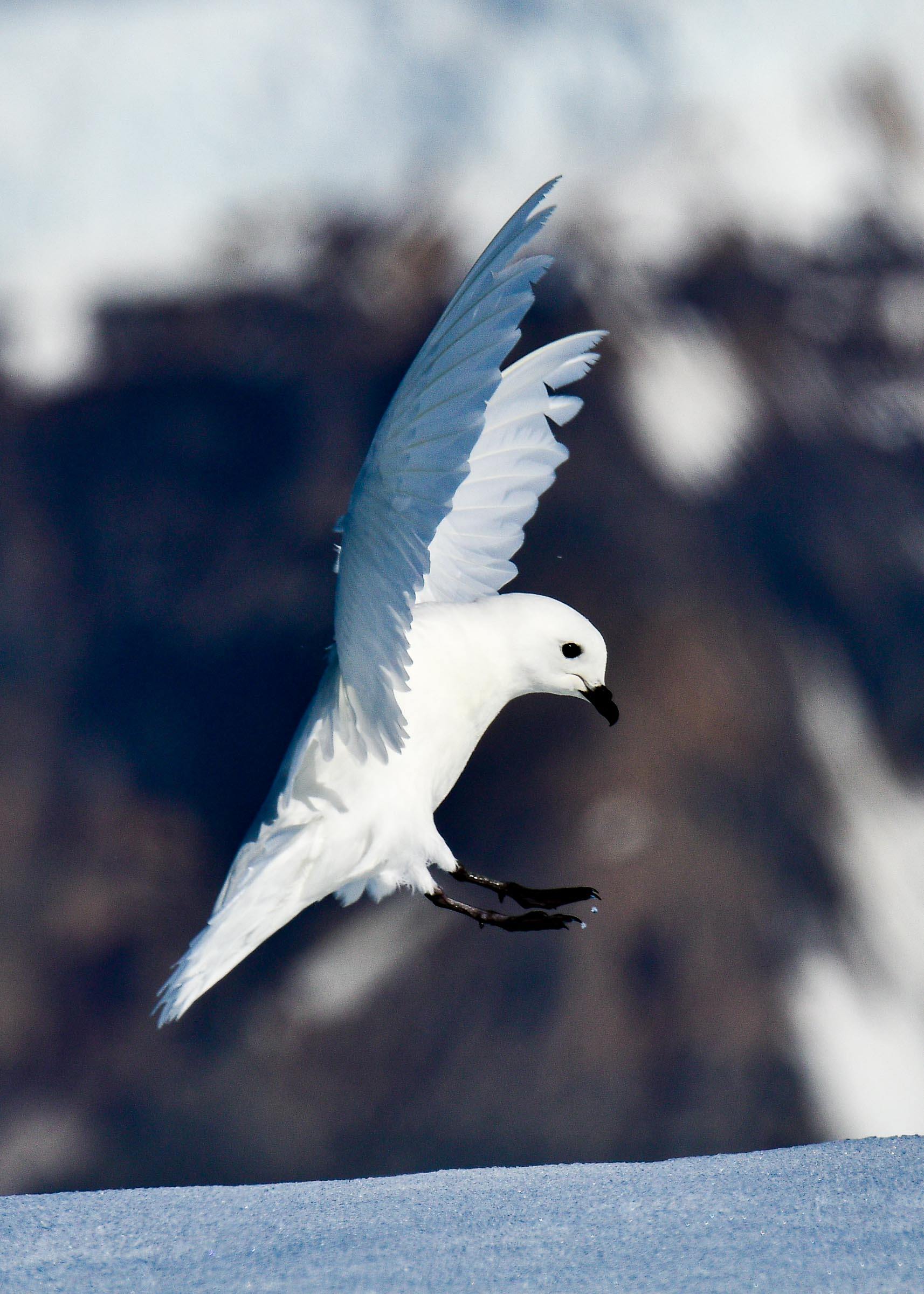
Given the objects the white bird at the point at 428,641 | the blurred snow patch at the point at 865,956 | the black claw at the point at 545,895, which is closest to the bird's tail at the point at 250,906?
the white bird at the point at 428,641

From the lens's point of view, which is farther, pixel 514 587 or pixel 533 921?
pixel 514 587

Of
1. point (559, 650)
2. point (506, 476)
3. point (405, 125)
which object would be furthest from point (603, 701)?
point (405, 125)

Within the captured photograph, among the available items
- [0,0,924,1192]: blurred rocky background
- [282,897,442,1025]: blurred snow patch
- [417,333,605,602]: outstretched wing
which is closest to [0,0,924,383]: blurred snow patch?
[0,0,924,1192]: blurred rocky background

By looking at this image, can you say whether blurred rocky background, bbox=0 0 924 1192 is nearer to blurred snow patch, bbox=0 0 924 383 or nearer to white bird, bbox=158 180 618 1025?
blurred snow patch, bbox=0 0 924 383

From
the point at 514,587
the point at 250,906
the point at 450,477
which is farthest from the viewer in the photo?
the point at 514,587

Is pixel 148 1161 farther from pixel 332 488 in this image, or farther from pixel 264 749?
pixel 332 488

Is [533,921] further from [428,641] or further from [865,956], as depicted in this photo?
[865,956]

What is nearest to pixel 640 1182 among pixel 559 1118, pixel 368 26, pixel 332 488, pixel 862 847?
pixel 559 1118
